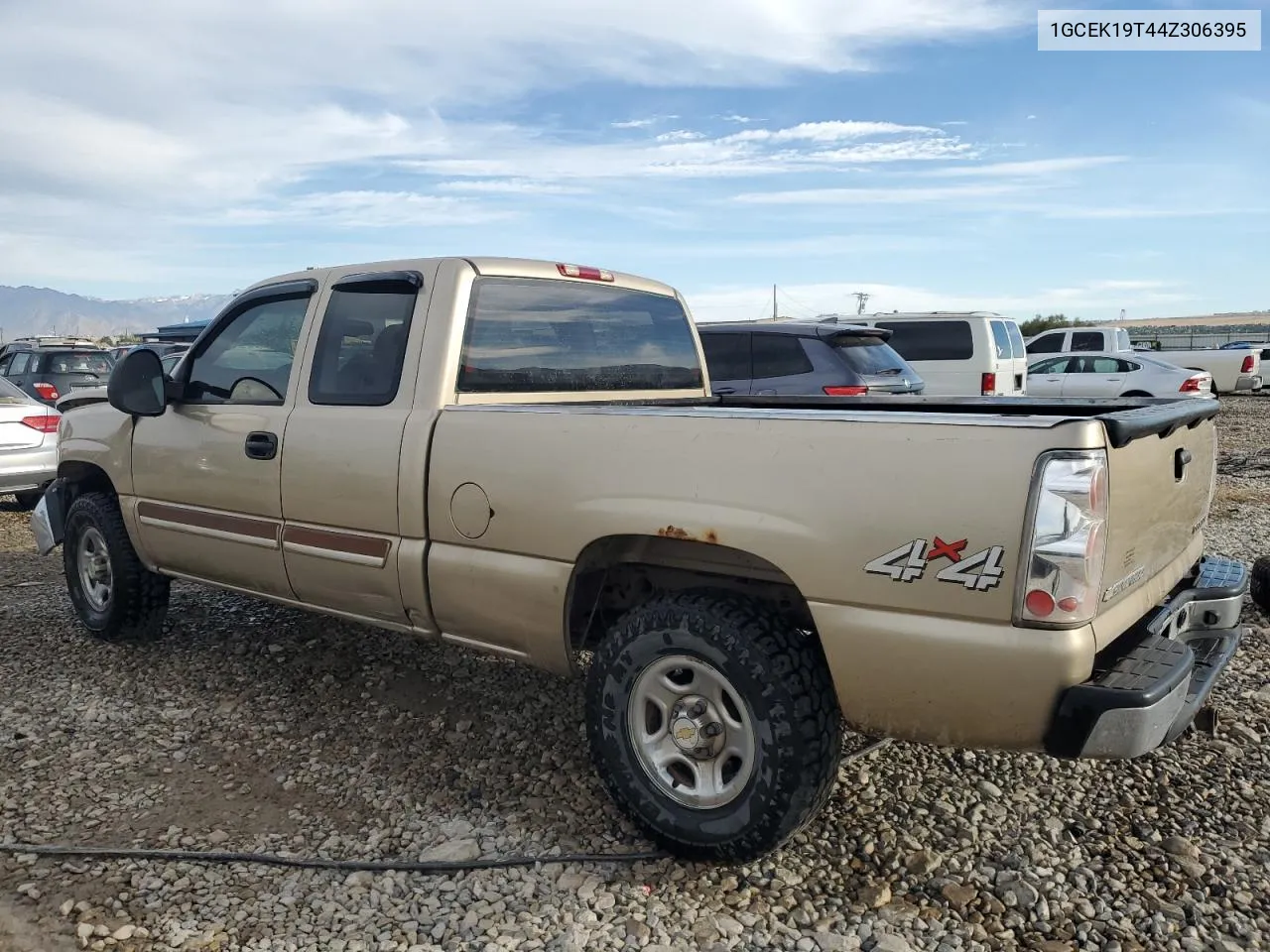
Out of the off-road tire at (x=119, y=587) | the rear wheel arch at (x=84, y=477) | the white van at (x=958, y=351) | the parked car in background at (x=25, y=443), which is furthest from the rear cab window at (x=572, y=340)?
the white van at (x=958, y=351)

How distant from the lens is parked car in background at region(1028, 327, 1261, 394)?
21.5 m

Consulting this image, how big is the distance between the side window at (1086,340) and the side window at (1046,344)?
324mm

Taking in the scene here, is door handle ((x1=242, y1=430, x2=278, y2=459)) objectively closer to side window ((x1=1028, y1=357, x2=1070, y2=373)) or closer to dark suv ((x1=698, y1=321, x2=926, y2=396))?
dark suv ((x1=698, y1=321, x2=926, y2=396))

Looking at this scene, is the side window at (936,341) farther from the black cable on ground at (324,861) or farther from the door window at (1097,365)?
the black cable on ground at (324,861)

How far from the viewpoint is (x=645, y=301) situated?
4574mm

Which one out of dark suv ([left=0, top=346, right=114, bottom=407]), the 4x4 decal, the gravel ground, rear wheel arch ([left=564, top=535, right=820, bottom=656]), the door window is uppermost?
dark suv ([left=0, top=346, right=114, bottom=407])

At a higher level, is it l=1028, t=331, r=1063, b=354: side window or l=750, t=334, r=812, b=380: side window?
l=750, t=334, r=812, b=380: side window

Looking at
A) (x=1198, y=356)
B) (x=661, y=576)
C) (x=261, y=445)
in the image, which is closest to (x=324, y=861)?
(x=661, y=576)

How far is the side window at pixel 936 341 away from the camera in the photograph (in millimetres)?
13094

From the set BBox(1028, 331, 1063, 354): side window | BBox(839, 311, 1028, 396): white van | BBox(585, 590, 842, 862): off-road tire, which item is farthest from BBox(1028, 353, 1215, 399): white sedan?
BBox(585, 590, 842, 862): off-road tire

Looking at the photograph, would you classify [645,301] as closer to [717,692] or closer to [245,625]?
[717,692]

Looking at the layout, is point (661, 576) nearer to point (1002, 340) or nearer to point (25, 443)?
point (25, 443)

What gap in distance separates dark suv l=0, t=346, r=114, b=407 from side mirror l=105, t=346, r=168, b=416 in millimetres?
10184

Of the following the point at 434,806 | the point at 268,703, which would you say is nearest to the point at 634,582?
the point at 434,806
